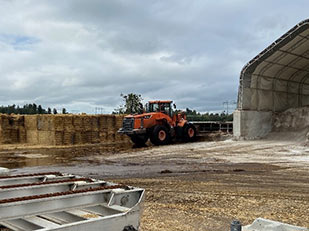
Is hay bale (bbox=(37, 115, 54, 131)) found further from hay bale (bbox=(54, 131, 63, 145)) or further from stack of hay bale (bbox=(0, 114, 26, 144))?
stack of hay bale (bbox=(0, 114, 26, 144))

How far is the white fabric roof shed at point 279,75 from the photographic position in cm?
2139

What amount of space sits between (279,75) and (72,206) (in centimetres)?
2450

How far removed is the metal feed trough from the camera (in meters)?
2.83

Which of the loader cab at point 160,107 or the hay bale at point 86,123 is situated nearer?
the loader cab at point 160,107

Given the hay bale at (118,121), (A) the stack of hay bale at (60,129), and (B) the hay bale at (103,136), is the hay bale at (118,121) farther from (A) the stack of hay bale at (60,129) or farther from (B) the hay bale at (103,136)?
(B) the hay bale at (103,136)

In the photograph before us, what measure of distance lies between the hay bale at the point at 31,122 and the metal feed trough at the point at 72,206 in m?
23.4

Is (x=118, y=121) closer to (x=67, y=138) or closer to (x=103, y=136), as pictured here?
(x=103, y=136)

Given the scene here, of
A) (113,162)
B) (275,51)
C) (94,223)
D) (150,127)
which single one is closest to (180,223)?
(94,223)

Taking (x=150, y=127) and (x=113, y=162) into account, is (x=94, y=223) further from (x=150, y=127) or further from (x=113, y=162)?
(x=150, y=127)

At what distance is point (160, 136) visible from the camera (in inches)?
886

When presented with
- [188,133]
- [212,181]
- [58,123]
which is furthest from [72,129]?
[212,181]

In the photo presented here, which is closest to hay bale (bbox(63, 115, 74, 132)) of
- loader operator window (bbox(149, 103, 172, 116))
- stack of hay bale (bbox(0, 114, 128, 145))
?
stack of hay bale (bbox(0, 114, 128, 145))

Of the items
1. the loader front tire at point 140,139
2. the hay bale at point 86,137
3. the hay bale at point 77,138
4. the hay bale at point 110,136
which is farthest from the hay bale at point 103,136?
the loader front tire at point 140,139

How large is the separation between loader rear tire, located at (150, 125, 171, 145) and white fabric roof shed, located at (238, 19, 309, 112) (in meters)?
4.83
